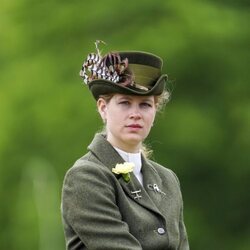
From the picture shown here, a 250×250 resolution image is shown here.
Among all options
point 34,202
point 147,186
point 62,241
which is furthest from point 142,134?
point 34,202

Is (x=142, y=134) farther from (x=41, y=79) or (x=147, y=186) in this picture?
(x=41, y=79)

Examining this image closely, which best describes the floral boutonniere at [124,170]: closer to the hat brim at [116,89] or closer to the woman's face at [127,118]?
the woman's face at [127,118]

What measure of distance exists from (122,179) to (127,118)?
27 cm

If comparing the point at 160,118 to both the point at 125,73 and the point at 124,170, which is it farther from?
the point at 124,170

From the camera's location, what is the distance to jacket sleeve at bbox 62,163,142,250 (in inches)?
229

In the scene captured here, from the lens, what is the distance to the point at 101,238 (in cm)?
583

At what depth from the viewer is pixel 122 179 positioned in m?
5.99

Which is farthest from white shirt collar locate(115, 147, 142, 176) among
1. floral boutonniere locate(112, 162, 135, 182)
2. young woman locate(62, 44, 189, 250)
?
floral boutonniere locate(112, 162, 135, 182)

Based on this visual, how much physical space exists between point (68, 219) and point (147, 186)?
479mm

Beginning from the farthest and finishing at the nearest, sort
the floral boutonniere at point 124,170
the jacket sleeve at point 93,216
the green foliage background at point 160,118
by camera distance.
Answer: the green foliage background at point 160,118 < the floral boutonniere at point 124,170 < the jacket sleeve at point 93,216

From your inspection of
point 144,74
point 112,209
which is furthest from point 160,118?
point 112,209

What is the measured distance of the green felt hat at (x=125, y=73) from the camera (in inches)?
239

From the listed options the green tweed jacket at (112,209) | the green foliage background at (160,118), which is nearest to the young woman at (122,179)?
the green tweed jacket at (112,209)

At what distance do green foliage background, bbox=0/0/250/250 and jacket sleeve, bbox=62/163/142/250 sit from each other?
690 cm
